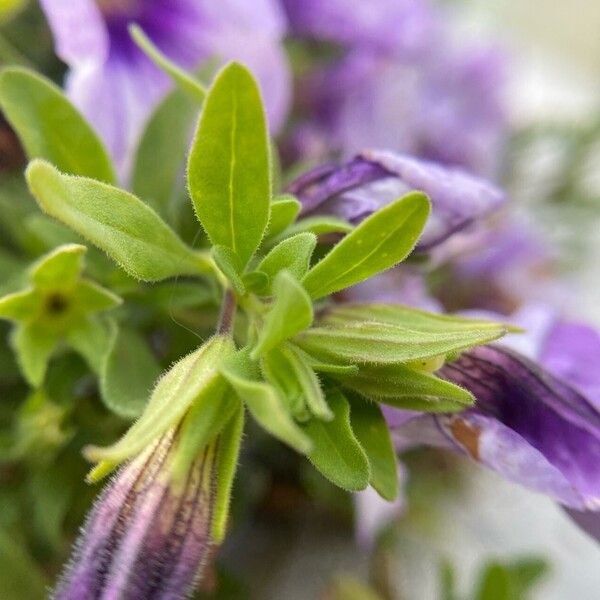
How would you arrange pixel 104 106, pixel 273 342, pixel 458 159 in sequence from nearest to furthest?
pixel 273 342 → pixel 104 106 → pixel 458 159

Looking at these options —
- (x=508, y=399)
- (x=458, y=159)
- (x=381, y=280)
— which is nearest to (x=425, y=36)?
(x=458, y=159)

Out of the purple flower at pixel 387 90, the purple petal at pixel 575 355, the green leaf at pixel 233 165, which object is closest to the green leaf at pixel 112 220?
the green leaf at pixel 233 165

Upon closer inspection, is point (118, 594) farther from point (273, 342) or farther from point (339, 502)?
point (339, 502)

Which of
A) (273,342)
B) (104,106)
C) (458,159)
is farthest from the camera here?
(458,159)

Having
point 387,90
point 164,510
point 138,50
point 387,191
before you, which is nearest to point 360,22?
point 387,90

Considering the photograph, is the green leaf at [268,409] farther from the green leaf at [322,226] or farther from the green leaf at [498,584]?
the green leaf at [498,584]

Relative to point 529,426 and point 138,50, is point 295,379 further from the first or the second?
point 138,50
